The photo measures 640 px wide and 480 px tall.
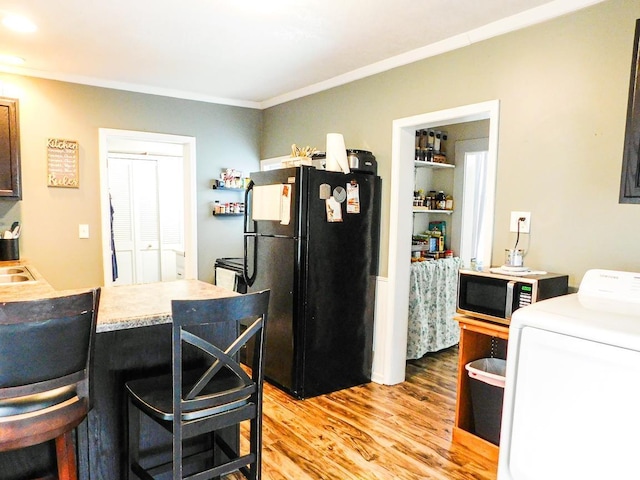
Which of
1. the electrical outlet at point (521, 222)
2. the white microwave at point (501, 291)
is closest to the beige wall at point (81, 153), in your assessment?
the white microwave at point (501, 291)

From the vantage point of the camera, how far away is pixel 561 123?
2.29m

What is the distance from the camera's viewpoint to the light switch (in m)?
3.84

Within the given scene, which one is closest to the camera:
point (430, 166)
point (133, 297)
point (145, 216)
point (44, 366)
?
point (44, 366)

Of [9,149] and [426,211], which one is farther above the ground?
[9,149]

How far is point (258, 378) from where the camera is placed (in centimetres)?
171

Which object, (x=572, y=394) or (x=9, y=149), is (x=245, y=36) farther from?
(x=572, y=394)

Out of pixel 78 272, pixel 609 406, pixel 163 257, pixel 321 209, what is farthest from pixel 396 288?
pixel 163 257

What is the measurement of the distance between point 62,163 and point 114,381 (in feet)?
8.88

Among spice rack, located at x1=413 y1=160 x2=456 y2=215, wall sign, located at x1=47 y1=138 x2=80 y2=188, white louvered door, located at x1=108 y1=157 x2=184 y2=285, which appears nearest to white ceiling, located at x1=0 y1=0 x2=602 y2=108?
wall sign, located at x1=47 y1=138 x2=80 y2=188

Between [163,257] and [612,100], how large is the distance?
5.61m

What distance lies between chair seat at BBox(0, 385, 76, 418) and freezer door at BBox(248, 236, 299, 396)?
70.4 inches

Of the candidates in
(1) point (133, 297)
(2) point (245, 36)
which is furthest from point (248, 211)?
(1) point (133, 297)

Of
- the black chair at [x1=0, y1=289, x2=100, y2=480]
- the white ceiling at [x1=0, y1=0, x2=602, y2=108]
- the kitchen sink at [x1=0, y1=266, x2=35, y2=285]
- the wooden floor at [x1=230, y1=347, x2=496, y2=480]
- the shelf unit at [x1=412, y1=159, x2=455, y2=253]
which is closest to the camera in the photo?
the black chair at [x1=0, y1=289, x2=100, y2=480]

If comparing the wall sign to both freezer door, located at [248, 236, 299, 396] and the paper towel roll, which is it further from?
the paper towel roll
